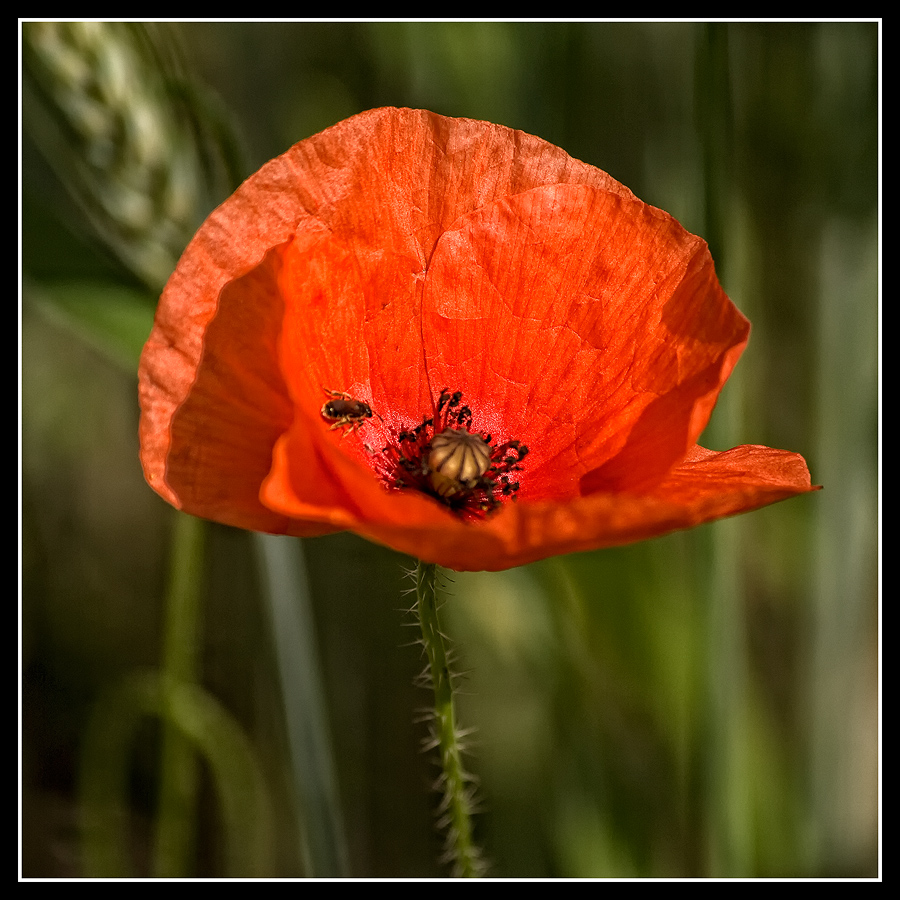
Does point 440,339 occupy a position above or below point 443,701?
above

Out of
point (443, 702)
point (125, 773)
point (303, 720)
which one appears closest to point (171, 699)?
point (303, 720)

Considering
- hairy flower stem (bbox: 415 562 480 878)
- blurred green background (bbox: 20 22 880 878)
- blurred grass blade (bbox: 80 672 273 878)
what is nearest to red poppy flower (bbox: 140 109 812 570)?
hairy flower stem (bbox: 415 562 480 878)

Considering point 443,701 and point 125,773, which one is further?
point 125,773

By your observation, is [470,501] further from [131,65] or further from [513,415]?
[131,65]

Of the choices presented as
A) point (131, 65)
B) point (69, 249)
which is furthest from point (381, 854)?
point (131, 65)

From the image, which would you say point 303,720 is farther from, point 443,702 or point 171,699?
point 443,702

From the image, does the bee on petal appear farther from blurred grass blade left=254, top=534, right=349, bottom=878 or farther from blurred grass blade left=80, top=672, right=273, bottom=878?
blurred grass blade left=80, top=672, right=273, bottom=878
